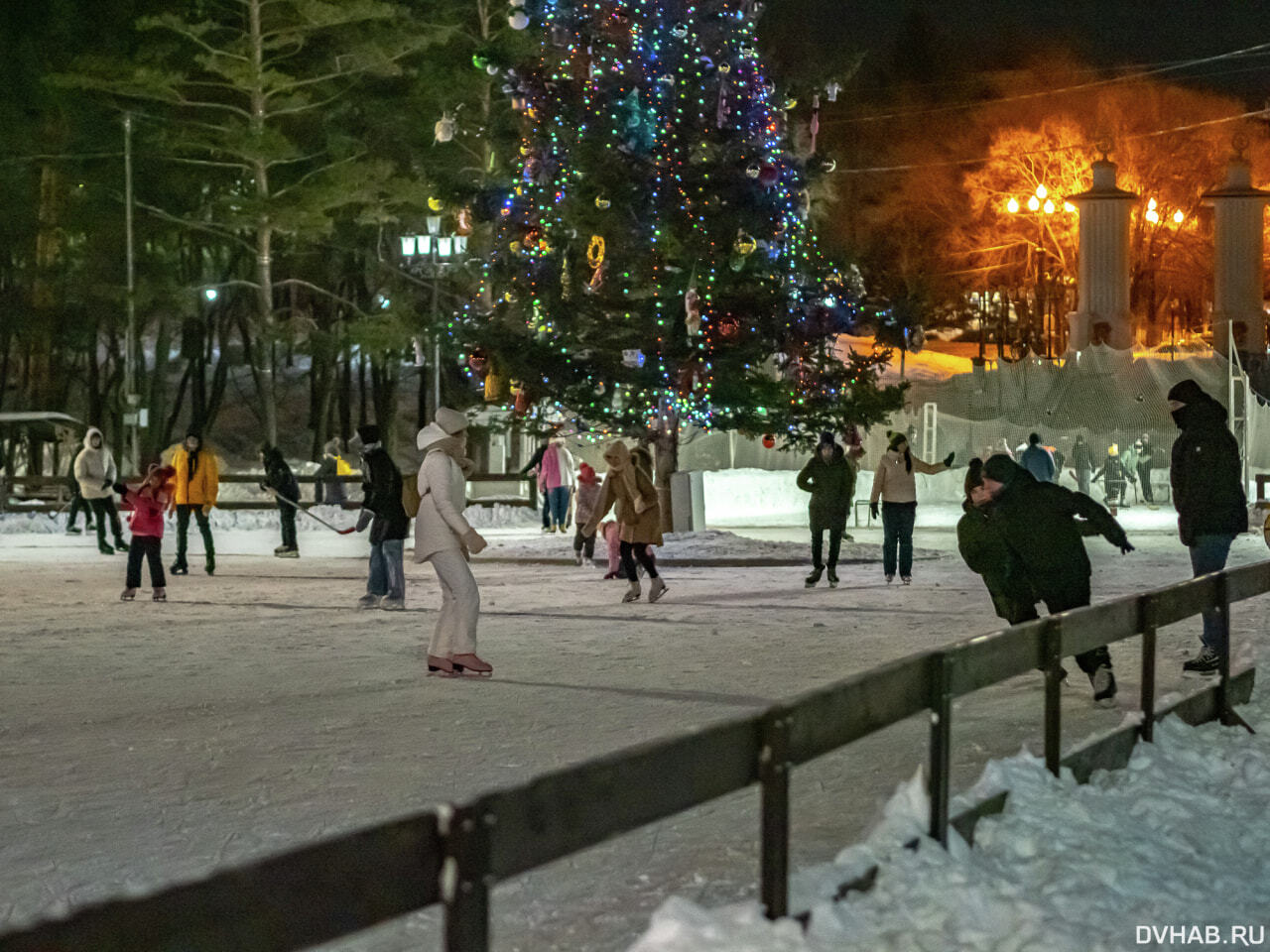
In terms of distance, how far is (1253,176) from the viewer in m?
58.9

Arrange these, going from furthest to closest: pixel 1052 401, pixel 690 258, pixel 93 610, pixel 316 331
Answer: pixel 316 331 → pixel 1052 401 → pixel 690 258 → pixel 93 610

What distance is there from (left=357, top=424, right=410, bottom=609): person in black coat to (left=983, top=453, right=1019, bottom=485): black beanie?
266 inches

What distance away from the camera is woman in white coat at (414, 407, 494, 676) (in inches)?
436

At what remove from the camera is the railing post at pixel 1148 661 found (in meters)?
7.87

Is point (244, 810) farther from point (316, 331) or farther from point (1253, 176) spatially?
point (1253, 176)

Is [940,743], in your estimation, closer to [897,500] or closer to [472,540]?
[472,540]

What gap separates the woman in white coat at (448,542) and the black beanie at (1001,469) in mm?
3081

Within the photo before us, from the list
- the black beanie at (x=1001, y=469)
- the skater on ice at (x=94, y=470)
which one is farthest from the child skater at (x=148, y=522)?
the black beanie at (x=1001, y=469)

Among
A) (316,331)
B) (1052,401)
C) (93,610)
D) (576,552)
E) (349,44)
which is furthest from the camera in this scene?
(316,331)

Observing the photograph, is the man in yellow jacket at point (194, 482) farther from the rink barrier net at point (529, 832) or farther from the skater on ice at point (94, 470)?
the rink barrier net at point (529, 832)

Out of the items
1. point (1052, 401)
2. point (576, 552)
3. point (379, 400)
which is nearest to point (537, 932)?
point (576, 552)

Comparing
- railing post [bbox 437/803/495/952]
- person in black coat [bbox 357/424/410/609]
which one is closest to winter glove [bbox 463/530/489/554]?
person in black coat [bbox 357/424/410/609]

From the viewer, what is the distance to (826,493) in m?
18.3

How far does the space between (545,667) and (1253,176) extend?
172 ft
